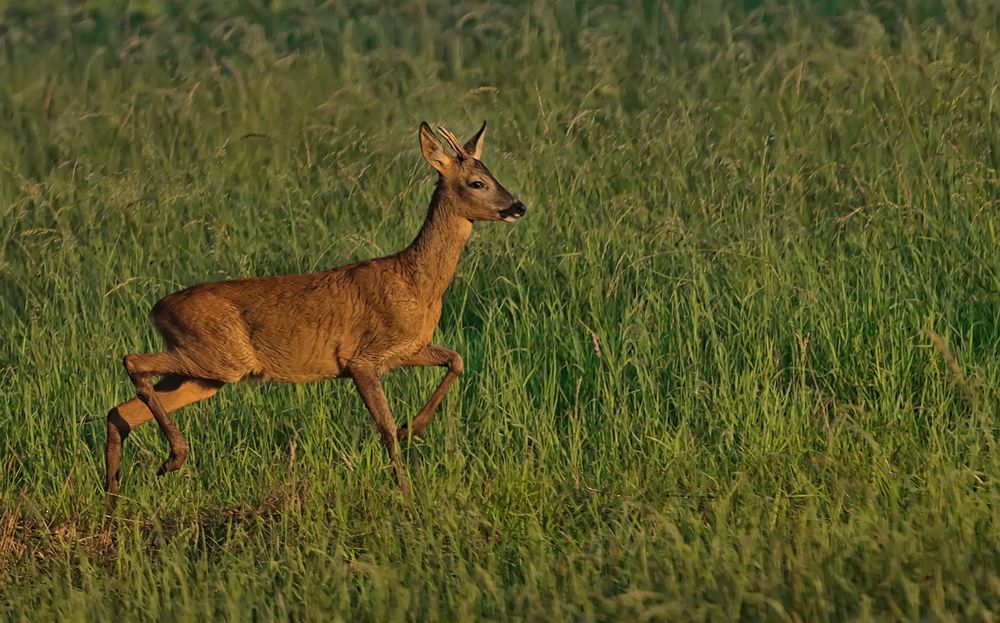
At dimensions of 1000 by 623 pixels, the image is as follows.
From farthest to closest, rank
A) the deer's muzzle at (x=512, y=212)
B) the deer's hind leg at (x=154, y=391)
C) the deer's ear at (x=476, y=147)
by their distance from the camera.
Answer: the deer's ear at (x=476, y=147) < the deer's muzzle at (x=512, y=212) < the deer's hind leg at (x=154, y=391)

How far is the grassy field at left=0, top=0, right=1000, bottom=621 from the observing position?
5.46 m

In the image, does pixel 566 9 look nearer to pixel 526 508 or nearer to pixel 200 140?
pixel 200 140

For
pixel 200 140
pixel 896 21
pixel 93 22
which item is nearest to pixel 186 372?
pixel 200 140

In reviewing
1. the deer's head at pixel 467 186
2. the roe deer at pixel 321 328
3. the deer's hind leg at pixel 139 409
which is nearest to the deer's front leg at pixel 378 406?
the roe deer at pixel 321 328

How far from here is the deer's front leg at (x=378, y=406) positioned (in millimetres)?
6902

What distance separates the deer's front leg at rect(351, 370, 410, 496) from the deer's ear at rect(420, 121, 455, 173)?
92 centimetres

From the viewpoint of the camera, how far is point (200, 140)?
458 inches

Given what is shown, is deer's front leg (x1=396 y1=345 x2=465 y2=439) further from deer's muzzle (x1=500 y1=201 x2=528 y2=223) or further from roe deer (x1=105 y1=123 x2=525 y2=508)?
deer's muzzle (x1=500 y1=201 x2=528 y2=223)

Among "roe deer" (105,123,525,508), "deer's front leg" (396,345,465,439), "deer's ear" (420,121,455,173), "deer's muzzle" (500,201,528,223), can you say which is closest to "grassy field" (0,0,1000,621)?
"deer's front leg" (396,345,465,439)

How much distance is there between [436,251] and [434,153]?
1.34ft

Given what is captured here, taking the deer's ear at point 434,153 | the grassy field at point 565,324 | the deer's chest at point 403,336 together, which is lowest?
the grassy field at point 565,324

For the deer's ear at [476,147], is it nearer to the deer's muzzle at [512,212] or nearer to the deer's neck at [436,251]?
the deer's neck at [436,251]

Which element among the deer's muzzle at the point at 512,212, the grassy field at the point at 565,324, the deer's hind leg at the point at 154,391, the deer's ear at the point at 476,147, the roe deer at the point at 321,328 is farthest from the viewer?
the deer's ear at the point at 476,147

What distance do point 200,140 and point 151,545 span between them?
5.57 m
